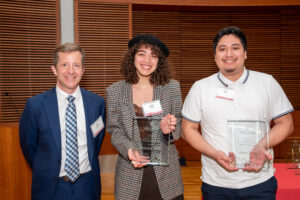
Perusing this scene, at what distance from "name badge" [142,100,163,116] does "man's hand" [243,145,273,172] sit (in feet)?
2.09

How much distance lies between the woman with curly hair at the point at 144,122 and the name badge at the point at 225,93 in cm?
33

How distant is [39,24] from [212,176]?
4.46m

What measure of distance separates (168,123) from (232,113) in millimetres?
402

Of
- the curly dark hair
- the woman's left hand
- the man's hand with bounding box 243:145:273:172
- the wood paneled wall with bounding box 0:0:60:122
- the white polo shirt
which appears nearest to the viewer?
the man's hand with bounding box 243:145:273:172

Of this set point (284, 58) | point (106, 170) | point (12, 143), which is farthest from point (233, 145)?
point (284, 58)

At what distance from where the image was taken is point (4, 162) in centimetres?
336

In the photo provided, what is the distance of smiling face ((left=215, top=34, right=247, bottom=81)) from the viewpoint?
64.4 inches

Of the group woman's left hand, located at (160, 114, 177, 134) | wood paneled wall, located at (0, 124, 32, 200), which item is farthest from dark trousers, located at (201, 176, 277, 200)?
wood paneled wall, located at (0, 124, 32, 200)

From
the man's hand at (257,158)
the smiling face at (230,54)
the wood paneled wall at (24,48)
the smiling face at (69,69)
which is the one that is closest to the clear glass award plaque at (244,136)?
the man's hand at (257,158)

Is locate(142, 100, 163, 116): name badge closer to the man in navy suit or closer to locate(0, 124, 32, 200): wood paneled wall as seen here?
the man in navy suit

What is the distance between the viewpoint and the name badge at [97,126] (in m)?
2.02

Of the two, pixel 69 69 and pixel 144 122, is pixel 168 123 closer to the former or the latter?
pixel 144 122

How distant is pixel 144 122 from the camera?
1.79 m

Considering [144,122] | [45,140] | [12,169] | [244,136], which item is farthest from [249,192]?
Answer: [12,169]
